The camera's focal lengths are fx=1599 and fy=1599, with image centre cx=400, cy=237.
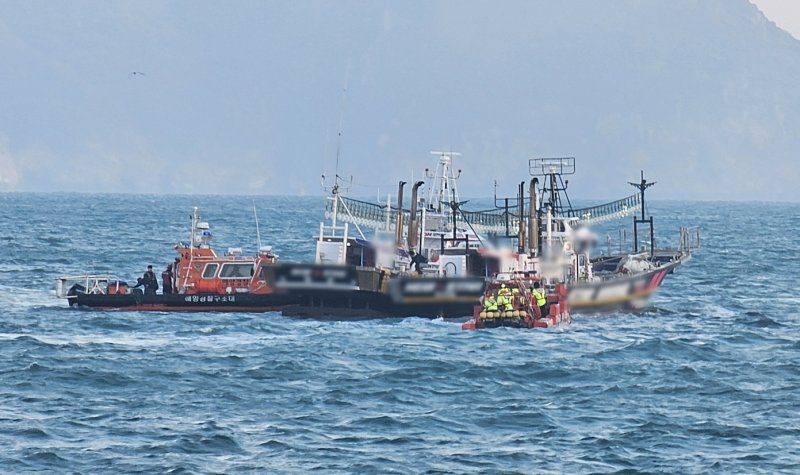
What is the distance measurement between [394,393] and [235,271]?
920 inches

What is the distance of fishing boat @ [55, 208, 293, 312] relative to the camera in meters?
70.2

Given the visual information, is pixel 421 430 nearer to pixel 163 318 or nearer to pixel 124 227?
pixel 163 318

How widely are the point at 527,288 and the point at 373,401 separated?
1997 centimetres

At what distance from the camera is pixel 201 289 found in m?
71.2

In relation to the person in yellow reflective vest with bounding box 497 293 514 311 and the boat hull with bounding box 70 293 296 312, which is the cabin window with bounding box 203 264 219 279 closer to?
the boat hull with bounding box 70 293 296 312

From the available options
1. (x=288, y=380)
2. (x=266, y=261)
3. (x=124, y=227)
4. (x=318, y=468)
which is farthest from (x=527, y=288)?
(x=124, y=227)

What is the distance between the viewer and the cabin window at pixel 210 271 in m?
71.1

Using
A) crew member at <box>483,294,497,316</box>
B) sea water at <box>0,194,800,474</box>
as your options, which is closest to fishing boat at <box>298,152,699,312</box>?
sea water at <box>0,194,800,474</box>

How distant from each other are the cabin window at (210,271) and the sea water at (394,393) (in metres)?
2.51

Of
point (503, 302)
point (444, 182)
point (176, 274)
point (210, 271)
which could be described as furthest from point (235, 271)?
point (444, 182)

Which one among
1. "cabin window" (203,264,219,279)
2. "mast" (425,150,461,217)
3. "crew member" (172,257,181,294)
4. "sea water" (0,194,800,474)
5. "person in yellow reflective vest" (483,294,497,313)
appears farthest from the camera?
"mast" (425,150,461,217)

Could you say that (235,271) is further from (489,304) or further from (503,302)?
(503,302)

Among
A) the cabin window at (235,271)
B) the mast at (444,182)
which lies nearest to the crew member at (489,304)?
the cabin window at (235,271)

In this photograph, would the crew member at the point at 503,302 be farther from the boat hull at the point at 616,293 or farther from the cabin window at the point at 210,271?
the cabin window at the point at 210,271
